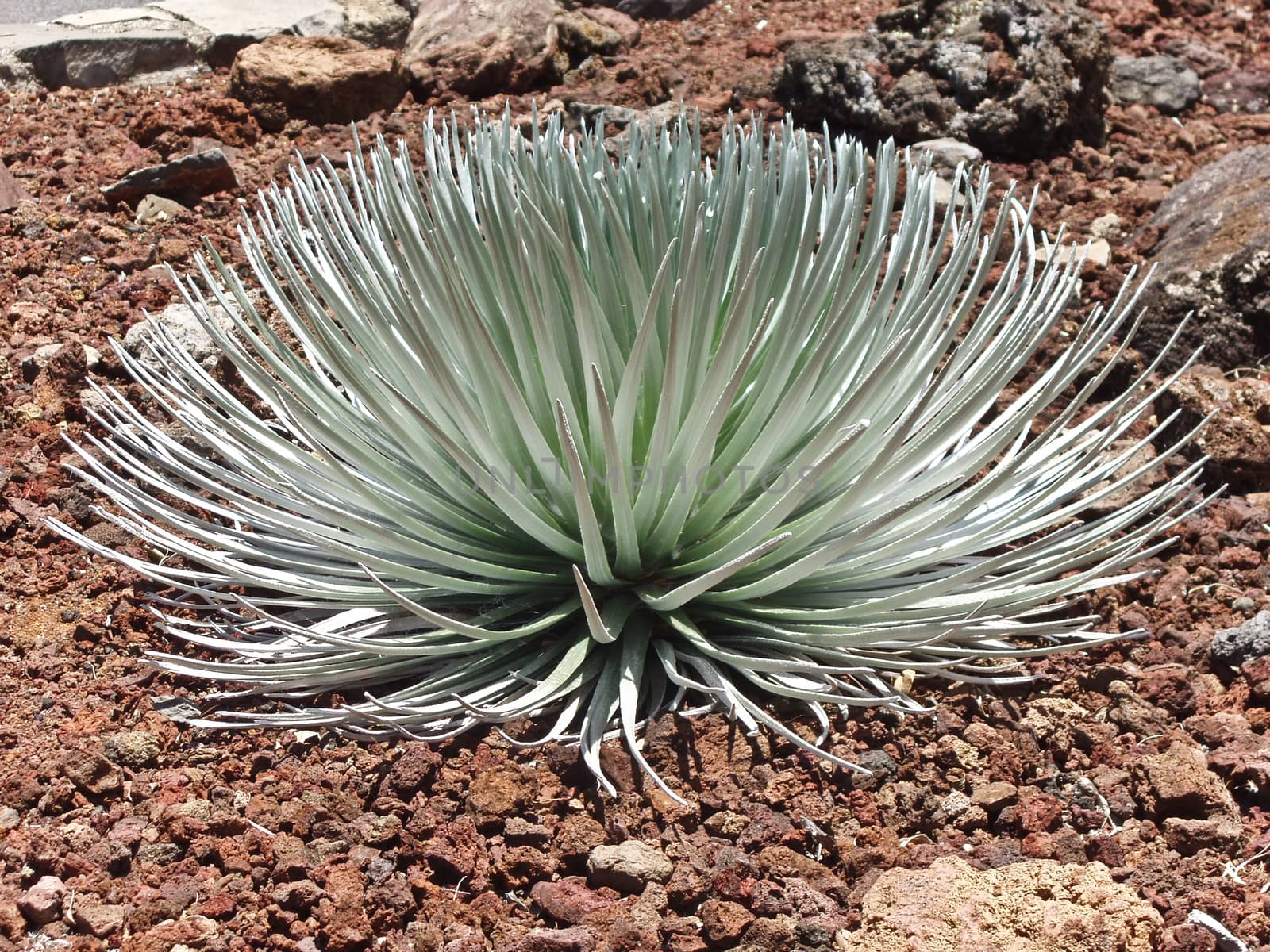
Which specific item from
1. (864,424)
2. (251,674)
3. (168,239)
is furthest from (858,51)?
(251,674)

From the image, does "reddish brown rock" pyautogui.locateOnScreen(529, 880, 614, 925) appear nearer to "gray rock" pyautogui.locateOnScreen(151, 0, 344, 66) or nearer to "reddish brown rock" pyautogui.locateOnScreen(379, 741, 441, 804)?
"reddish brown rock" pyautogui.locateOnScreen(379, 741, 441, 804)

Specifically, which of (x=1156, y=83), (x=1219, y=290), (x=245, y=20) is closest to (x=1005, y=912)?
(x=1219, y=290)

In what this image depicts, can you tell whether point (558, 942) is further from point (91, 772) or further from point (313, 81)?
point (313, 81)

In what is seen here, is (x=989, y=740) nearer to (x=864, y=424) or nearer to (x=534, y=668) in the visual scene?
(x=864, y=424)

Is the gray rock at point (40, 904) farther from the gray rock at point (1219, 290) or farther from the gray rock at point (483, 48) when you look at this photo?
the gray rock at point (483, 48)

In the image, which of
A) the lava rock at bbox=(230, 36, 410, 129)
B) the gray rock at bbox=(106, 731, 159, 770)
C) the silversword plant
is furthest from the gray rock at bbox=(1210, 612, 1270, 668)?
the lava rock at bbox=(230, 36, 410, 129)

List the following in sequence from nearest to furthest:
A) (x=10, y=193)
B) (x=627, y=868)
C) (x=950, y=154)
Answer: (x=627, y=868), (x=10, y=193), (x=950, y=154)
